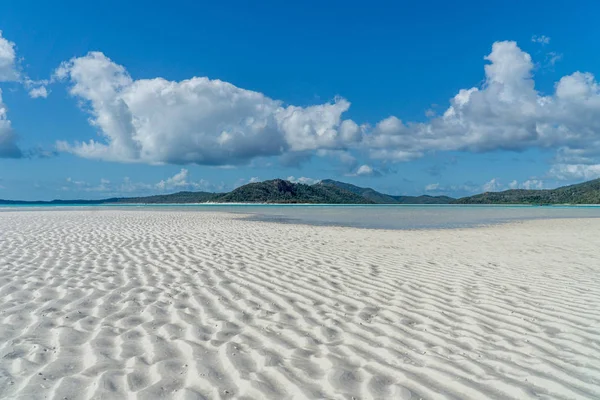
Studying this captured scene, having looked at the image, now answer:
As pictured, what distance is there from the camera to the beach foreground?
13.1ft

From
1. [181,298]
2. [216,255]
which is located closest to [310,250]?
[216,255]

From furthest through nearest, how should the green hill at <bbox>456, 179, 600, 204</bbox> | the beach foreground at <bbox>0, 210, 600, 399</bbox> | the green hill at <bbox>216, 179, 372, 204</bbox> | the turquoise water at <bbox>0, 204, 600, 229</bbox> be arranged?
the green hill at <bbox>216, 179, 372, 204</bbox> → the green hill at <bbox>456, 179, 600, 204</bbox> → the turquoise water at <bbox>0, 204, 600, 229</bbox> → the beach foreground at <bbox>0, 210, 600, 399</bbox>

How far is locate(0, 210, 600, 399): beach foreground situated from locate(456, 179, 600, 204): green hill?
17098 centimetres

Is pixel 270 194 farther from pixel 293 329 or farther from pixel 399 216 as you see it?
pixel 293 329

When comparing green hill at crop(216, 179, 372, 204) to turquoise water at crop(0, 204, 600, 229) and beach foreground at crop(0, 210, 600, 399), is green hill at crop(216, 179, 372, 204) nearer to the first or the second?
turquoise water at crop(0, 204, 600, 229)

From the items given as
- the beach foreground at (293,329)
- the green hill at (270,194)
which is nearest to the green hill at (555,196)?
the green hill at (270,194)

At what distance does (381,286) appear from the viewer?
326 inches

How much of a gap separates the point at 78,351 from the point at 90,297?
2.53 m

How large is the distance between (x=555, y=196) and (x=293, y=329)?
661 ft

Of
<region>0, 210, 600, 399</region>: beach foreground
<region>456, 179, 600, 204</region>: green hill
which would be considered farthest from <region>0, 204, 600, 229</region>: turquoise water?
<region>456, 179, 600, 204</region>: green hill

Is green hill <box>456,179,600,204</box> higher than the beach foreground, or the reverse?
green hill <box>456,179,600,204</box>

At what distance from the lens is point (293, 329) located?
561 cm

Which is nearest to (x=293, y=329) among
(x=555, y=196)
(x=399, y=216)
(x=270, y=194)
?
(x=399, y=216)

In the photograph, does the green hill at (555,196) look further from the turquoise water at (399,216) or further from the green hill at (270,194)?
the turquoise water at (399,216)
